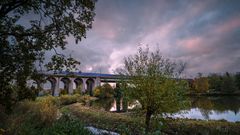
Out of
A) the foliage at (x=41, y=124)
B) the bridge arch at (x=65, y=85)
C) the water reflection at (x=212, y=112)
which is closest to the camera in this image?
the foliage at (x=41, y=124)

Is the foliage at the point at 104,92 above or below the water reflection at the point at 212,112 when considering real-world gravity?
above

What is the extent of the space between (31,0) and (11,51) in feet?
7.67

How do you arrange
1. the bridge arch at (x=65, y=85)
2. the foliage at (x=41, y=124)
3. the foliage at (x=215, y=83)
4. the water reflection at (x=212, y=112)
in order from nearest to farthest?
1. the foliage at (x=41, y=124)
2. the water reflection at (x=212, y=112)
3. the bridge arch at (x=65, y=85)
4. the foliage at (x=215, y=83)

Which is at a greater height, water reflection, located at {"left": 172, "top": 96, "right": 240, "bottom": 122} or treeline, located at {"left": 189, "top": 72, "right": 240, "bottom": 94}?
treeline, located at {"left": 189, "top": 72, "right": 240, "bottom": 94}

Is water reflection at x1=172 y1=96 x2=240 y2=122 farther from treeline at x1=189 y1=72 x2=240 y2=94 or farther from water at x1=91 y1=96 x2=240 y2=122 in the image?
treeline at x1=189 y1=72 x2=240 y2=94

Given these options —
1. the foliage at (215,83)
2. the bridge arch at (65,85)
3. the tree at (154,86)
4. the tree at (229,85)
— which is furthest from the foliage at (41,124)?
the foliage at (215,83)

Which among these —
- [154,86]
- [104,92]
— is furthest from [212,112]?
[104,92]

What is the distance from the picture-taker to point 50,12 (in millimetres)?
8945

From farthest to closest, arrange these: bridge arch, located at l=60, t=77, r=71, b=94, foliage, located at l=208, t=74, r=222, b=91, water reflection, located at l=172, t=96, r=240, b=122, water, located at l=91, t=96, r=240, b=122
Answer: foliage, located at l=208, t=74, r=222, b=91, bridge arch, located at l=60, t=77, r=71, b=94, water reflection, located at l=172, t=96, r=240, b=122, water, located at l=91, t=96, r=240, b=122

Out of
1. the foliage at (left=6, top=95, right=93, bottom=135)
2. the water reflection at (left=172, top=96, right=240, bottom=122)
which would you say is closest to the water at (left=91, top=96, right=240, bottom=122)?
the water reflection at (left=172, top=96, right=240, bottom=122)

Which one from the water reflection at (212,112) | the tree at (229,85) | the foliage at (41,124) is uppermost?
the tree at (229,85)

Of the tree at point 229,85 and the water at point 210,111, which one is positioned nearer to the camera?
the water at point 210,111

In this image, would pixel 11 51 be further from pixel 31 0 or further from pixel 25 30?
pixel 31 0

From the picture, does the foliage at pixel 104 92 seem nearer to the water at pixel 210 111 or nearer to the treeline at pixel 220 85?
the treeline at pixel 220 85
